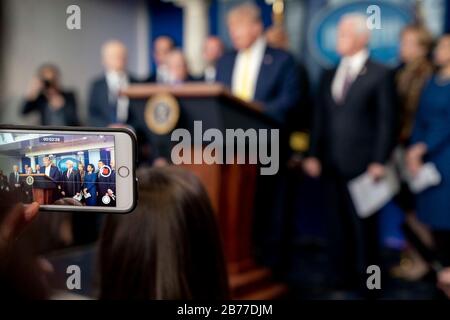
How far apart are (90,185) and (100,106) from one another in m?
0.74

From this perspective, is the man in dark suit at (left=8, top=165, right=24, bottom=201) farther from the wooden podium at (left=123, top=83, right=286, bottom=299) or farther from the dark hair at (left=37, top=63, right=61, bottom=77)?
the dark hair at (left=37, top=63, right=61, bottom=77)

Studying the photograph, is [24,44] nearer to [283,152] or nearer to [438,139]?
[283,152]

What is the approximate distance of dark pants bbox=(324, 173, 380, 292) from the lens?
166 centimetres

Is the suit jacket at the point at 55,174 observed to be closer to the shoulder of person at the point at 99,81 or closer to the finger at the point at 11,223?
the finger at the point at 11,223

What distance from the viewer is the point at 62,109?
1400 mm

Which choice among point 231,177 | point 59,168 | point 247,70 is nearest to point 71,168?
point 59,168

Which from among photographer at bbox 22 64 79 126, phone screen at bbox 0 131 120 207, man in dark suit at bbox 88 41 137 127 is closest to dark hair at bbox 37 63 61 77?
photographer at bbox 22 64 79 126

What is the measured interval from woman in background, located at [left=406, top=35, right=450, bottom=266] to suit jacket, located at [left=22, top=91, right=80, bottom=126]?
89 cm

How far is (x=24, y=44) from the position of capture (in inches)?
51.6

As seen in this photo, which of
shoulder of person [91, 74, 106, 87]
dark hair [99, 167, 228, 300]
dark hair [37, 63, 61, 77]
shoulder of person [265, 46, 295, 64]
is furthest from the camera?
shoulder of person [265, 46, 295, 64]
